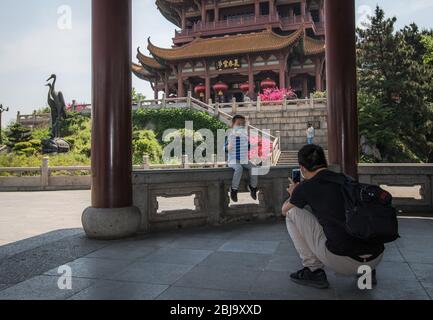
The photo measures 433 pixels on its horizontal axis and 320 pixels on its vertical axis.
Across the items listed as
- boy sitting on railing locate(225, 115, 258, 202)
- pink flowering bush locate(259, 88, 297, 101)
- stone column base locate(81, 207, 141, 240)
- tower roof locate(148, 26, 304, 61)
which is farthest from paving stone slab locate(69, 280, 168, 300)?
tower roof locate(148, 26, 304, 61)

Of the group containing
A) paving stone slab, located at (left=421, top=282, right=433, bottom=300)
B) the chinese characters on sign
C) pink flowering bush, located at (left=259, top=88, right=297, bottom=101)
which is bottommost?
paving stone slab, located at (left=421, top=282, right=433, bottom=300)

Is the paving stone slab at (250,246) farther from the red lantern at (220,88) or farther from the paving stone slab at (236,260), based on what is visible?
the red lantern at (220,88)

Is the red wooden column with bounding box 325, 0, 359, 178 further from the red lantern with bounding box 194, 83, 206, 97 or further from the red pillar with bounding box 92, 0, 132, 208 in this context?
the red lantern with bounding box 194, 83, 206, 97

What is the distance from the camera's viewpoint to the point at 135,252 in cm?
386

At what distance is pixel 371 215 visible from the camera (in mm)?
2271

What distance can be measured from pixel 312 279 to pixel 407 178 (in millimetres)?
4246

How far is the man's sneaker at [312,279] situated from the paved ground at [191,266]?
0.06 m

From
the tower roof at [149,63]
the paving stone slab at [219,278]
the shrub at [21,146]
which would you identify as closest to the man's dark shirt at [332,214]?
the paving stone slab at [219,278]

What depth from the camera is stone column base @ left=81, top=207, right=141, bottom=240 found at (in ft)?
14.5

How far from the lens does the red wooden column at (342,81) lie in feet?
18.7

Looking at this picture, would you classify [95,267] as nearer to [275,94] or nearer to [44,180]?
[44,180]

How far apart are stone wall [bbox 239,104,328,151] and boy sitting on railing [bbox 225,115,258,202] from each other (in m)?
17.3
